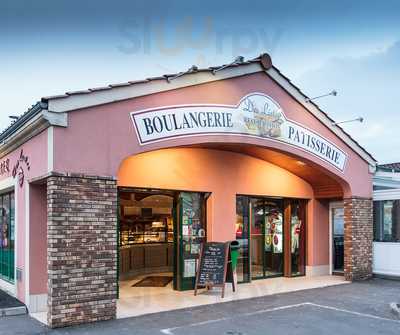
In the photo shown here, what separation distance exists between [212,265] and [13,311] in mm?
4380

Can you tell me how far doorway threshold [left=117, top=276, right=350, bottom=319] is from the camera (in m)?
9.77

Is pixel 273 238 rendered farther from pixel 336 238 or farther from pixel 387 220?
pixel 387 220

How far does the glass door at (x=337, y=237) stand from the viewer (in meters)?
14.8

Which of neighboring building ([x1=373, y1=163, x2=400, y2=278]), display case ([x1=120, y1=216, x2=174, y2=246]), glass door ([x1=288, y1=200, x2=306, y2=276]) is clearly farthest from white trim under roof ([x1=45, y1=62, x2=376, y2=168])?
display case ([x1=120, y1=216, x2=174, y2=246])

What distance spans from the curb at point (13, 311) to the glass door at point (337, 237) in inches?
370

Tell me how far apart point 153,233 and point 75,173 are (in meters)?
7.44

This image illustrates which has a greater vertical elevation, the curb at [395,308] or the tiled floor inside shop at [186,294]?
the curb at [395,308]

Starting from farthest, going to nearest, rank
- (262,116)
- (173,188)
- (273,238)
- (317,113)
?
(273,238) → (317,113) → (173,188) → (262,116)

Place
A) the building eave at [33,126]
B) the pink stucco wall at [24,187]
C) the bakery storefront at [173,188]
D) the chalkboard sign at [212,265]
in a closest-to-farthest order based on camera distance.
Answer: the building eave at [33,126], the bakery storefront at [173,188], the pink stucco wall at [24,187], the chalkboard sign at [212,265]

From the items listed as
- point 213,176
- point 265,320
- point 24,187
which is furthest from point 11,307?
point 213,176

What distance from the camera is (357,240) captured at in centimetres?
1352

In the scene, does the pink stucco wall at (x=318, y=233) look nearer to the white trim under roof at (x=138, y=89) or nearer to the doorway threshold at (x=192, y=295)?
the doorway threshold at (x=192, y=295)

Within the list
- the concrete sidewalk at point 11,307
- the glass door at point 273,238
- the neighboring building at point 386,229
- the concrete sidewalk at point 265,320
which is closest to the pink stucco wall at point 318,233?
the glass door at point 273,238

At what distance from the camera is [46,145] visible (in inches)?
335
